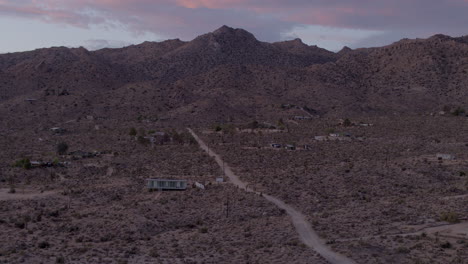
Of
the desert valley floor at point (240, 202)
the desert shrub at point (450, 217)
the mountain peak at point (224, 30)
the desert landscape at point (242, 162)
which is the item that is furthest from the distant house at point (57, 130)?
the mountain peak at point (224, 30)

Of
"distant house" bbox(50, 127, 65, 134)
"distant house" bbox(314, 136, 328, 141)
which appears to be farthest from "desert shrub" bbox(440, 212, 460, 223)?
"distant house" bbox(50, 127, 65, 134)

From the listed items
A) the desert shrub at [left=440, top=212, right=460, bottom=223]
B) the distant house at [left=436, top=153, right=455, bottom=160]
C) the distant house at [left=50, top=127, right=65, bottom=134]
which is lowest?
the desert shrub at [left=440, top=212, right=460, bottom=223]

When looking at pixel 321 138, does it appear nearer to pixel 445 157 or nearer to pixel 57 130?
pixel 445 157

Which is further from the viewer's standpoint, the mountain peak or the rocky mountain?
the mountain peak

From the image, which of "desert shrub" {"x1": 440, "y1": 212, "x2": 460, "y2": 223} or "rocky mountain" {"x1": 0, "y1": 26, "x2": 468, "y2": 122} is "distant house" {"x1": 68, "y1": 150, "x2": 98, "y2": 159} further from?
"desert shrub" {"x1": 440, "y1": 212, "x2": 460, "y2": 223}

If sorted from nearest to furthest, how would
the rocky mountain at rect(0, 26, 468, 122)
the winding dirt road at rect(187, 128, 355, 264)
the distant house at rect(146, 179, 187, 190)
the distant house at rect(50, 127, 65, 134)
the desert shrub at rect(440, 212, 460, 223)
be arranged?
1. the winding dirt road at rect(187, 128, 355, 264)
2. the desert shrub at rect(440, 212, 460, 223)
3. the distant house at rect(146, 179, 187, 190)
4. the distant house at rect(50, 127, 65, 134)
5. the rocky mountain at rect(0, 26, 468, 122)

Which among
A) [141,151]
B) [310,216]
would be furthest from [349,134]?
[310,216]

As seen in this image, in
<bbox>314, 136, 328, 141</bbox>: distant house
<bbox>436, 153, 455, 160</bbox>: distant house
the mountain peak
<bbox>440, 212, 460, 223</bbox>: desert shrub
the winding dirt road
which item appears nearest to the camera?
the winding dirt road
